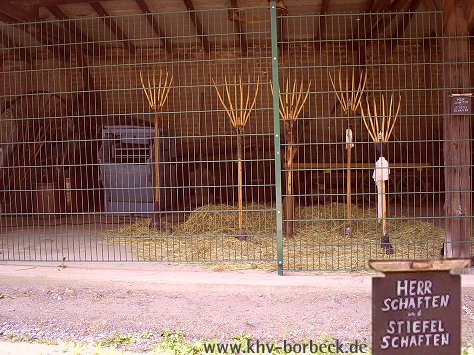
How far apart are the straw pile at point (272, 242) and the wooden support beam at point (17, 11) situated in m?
3.63

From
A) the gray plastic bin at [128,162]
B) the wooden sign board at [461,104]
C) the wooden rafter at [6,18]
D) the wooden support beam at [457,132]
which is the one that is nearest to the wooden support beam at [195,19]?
the gray plastic bin at [128,162]

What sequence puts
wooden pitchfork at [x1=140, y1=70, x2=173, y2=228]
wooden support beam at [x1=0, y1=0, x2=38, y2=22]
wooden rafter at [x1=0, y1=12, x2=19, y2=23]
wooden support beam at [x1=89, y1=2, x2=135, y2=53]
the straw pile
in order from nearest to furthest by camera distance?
the straw pile < wooden pitchfork at [x1=140, y1=70, x2=173, y2=228] < wooden support beam at [x1=0, y1=0, x2=38, y2=22] < wooden rafter at [x1=0, y1=12, x2=19, y2=23] < wooden support beam at [x1=89, y1=2, x2=135, y2=53]

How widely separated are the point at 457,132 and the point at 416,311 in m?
3.61

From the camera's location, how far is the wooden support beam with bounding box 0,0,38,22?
758 centimetres

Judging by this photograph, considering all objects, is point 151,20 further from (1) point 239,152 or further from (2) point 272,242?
(2) point 272,242

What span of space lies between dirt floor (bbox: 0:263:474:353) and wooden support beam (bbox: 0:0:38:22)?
13.3 feet

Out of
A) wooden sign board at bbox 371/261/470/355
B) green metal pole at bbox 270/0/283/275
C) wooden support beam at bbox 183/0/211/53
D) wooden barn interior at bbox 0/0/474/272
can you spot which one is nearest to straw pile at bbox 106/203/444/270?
wooden barn interior at bbox 0/0/474/272

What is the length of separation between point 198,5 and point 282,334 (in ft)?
22.2

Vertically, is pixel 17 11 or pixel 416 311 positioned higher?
pixel 17 11

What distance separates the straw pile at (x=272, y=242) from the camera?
18.7 feet

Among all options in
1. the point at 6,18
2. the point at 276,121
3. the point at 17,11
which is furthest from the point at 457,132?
the point at 6,18

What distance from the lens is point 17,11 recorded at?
26.1 feet

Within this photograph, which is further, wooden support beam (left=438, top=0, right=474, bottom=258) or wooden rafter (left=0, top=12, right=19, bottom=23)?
wooden rafter (left=0, top=12, right=19, bottom=23)

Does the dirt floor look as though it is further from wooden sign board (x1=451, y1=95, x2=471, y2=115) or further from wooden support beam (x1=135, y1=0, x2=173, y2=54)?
wooden support beam (x1=135, y1=0, x2=173, y2=54)
